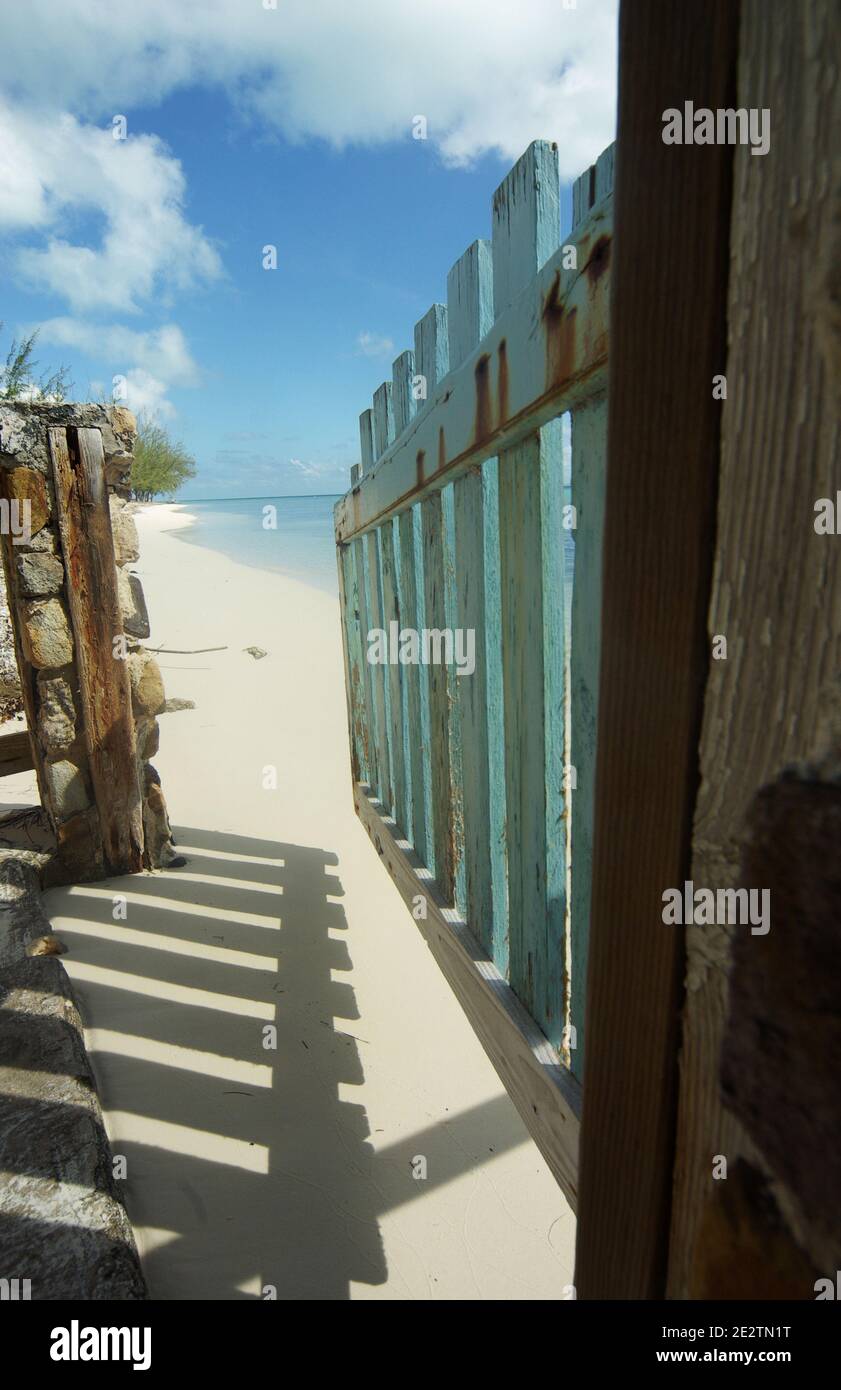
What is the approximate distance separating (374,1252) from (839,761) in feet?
5.81

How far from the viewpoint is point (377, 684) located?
10.4 feet

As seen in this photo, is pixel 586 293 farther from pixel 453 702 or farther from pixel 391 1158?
pixel 391 1158

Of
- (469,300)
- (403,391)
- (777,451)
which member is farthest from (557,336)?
(403,391)

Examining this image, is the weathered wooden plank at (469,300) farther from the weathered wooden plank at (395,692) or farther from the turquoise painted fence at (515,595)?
the weathered wooden plank at (395,692)

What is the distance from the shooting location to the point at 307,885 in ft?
11.8

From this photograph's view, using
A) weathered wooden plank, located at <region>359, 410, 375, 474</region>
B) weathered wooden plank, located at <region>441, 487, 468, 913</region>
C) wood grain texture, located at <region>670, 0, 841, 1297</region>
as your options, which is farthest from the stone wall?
wood grain texture, located at <region>670, 0, 841, 1297</region>

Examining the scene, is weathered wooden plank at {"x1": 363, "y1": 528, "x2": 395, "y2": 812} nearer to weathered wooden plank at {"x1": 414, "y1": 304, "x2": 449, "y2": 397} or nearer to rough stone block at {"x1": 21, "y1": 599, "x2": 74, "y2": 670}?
weathered wooden plank at {"x1": 414, "y1": 304, "x2": 449, "y2": 397}

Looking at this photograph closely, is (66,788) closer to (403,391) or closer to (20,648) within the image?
(20,648)

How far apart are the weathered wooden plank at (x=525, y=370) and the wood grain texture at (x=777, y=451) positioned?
0.49 m

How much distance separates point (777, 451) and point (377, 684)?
267 cm

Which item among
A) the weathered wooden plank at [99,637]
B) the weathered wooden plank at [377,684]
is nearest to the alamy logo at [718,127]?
the weathered wooden plank at [377,684]

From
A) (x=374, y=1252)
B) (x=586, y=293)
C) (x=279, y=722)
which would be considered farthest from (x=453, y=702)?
(x=279, y=722)

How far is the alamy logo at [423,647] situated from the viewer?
1.84 m

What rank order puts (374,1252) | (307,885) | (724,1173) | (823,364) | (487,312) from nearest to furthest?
(823,364)
(724,1173)
(487,312)
(374,1252)
(307,885)
